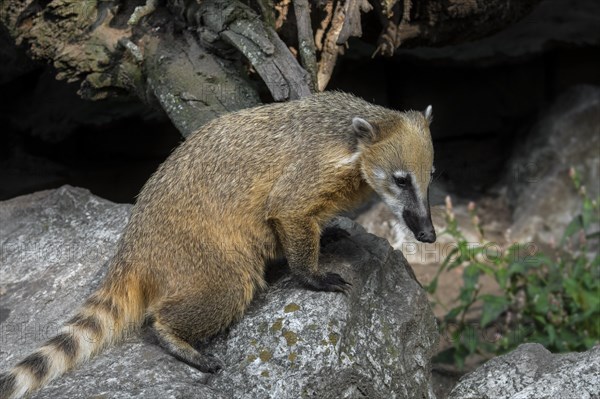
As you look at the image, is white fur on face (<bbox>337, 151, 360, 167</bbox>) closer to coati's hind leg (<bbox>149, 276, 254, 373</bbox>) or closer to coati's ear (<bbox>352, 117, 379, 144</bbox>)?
coati's ear (<bbox>352, 117, 379, 144</bbox>)

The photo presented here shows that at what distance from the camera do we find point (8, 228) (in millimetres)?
5641

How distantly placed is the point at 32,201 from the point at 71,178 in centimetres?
216

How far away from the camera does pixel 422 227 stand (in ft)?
14.6

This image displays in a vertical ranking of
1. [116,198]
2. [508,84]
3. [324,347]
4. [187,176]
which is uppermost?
[187,176]

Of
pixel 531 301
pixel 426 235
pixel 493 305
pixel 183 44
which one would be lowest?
pixel 531 301

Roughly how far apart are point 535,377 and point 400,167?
1291 mm

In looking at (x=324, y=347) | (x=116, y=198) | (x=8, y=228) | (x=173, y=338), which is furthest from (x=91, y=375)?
(x=116, y=198)

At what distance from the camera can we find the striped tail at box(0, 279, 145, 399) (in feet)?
13.1

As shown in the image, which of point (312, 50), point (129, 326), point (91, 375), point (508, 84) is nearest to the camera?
point (91, 375)

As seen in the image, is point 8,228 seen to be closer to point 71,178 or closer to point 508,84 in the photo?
point 71,178

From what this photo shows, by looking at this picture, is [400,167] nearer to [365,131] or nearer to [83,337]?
[365,131]

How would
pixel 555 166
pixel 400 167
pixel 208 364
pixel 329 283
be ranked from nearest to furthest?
pixel 208 364 < pixel 329 283 < pixel 400 167 < pixel 555 166

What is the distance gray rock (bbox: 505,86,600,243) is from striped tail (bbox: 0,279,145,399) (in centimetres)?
508


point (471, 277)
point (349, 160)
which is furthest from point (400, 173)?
point (471, 277)
